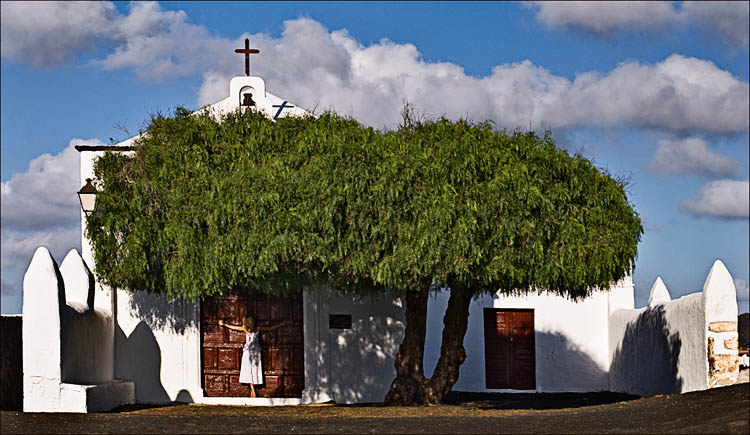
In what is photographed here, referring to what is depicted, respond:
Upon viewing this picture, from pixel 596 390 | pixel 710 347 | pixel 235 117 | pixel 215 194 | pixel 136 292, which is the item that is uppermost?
pixel 235 117

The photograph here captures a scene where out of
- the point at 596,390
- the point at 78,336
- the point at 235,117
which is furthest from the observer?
the point at 596,390

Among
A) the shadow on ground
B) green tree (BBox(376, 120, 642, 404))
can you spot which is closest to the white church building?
the shadow on ground

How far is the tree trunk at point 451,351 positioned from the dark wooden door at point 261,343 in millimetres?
3012

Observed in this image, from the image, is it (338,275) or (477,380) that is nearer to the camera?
(338,275)

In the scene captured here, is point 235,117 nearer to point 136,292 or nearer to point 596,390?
point 136,292

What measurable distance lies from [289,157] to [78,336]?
4951 mm

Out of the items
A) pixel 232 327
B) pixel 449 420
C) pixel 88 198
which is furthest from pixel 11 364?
pixel 449 420

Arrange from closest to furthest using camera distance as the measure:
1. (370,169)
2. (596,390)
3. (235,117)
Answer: (370,169) < (235,117) < (596,390)

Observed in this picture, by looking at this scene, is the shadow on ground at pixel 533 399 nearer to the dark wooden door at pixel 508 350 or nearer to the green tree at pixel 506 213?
the dark wooden door at pixel 508 350

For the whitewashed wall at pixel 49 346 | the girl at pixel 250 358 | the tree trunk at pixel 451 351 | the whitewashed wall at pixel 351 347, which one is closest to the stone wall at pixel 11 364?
the whitewashed wall at pixel 49 346

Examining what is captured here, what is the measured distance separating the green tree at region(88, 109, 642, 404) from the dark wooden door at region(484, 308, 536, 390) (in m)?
6.86

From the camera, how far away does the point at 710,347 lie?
14.0 m

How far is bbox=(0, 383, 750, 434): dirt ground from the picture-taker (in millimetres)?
10203

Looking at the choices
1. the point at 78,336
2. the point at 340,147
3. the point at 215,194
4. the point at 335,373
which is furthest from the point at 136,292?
the point at 340,147
